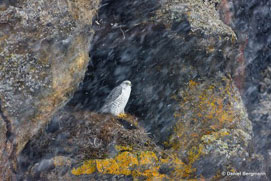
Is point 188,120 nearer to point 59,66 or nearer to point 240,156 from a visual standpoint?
point 240,156

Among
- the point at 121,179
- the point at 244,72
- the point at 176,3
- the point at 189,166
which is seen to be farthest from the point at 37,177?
the point at 244,72

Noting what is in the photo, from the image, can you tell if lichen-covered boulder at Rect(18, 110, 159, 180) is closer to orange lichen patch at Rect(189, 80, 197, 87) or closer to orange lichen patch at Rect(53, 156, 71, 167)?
orange lichen patch at Rect(53, 156, 71, 167)

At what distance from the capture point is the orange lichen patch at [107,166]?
5.67 m

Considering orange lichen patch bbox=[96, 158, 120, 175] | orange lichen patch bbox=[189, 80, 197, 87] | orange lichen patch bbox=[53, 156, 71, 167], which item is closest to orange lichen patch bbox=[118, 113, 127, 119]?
orange lichen patch bbox=[96, 158, 120, 175]

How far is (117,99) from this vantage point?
7.01 metres

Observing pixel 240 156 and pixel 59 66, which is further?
pixel 240 156

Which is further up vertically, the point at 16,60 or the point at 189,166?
the point at 16,60

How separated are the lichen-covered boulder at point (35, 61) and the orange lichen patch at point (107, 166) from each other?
52.6 inches

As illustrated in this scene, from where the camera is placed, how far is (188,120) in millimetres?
6926

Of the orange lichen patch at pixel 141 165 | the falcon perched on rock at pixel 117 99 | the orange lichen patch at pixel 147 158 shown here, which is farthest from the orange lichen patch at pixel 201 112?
the falcon perched on rock at pixel 117 99

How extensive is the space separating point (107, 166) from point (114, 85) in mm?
2478

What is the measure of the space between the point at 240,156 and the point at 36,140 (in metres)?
4.22

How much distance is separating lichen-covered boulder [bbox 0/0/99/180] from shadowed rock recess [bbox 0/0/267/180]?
2 cm

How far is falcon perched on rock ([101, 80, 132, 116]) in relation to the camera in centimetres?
702
